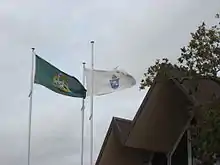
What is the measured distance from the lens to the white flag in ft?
79.9

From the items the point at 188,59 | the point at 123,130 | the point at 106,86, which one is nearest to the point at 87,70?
the point at 106,86

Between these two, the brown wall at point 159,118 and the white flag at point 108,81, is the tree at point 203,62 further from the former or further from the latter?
the white flag at point 108,81

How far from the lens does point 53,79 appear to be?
77.7ft

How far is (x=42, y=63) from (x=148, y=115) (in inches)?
265

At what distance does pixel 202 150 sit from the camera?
12984mm

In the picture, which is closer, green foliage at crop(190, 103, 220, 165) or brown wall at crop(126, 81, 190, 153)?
green foliage at crop(190, 103, 220, 165)

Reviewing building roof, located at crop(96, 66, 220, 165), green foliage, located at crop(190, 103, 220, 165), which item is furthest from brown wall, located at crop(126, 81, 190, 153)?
green foliage, located at crop(190, 103, 220, 165)

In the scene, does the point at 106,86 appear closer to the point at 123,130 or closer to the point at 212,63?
the point at 123,130

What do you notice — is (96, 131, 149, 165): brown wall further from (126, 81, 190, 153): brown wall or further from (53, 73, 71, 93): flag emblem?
(53, 73, 71, 93): flag emblem

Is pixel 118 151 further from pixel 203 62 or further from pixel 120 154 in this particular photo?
pixel 203 62

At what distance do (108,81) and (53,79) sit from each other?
2488 mm

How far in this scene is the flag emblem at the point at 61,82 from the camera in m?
23.7

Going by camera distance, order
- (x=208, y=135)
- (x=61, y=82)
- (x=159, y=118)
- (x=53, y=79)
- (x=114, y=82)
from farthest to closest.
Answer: (x=114, y=82)
(x=61, y=82)
(x=53, y=79)
(x=159, y=118)
(x=208, y=135)

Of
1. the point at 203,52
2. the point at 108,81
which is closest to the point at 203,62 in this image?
the point at 203,52
